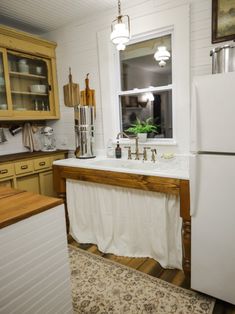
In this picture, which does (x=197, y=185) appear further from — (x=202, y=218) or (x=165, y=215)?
(x=165, y=215)

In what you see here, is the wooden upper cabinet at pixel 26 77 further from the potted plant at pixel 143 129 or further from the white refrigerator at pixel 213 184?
the white refrigerator at pixel 213 184

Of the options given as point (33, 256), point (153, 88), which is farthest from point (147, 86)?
point (33, 256)

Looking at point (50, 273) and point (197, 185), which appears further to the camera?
point (197, 185)

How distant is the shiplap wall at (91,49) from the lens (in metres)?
2.15

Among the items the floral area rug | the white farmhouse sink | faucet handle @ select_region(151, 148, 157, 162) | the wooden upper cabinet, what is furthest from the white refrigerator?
the wooden upper cabinet

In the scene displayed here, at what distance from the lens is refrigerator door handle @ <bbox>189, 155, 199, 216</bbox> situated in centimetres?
155

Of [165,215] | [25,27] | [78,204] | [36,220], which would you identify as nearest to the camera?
[36,220]

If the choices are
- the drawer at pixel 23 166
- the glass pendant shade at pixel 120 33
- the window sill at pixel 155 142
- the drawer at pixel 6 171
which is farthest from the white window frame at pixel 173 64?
the drawer at pixel 6 171

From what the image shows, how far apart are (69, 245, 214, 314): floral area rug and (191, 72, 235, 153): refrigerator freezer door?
1.08 m

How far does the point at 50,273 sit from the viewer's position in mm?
1157

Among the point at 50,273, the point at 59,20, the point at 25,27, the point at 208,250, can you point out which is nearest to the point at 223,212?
the point at 208,250

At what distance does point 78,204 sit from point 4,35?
208 cm

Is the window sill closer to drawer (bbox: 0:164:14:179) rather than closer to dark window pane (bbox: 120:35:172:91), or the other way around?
dark window pane (bbox: 120:35:172:91)

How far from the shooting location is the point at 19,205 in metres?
1.15
